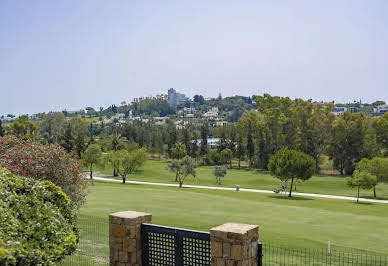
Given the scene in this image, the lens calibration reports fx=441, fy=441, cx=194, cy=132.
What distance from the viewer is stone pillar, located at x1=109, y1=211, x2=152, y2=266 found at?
1077cm

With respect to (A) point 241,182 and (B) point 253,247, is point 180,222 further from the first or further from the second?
(A) point 241,182

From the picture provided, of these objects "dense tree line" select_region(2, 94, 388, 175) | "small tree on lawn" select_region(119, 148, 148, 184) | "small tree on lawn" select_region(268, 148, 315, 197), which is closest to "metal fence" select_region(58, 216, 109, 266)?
"small tree on lawn" select_region(268, 148, 315, 197)

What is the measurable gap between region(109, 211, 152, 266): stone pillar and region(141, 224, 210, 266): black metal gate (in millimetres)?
151

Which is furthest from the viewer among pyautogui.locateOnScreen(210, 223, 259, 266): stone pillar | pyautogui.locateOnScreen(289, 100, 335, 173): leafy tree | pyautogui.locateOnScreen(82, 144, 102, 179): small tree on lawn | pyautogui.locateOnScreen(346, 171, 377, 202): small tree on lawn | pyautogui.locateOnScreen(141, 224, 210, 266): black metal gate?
pyautogui.locateOnScreen(289, 100, 335, 173): leafy tree

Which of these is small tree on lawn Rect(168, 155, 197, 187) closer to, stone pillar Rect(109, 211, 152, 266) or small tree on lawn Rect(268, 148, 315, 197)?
small tree on lawn Rect(268, 148, 315, 197)

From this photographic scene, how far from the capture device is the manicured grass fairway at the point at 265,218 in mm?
22344

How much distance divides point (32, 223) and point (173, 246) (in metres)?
3.39

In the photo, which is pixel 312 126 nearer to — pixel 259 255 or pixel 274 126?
pixel 274 126

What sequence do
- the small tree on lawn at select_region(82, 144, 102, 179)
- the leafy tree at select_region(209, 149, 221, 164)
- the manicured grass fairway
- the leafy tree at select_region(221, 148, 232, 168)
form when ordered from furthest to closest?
the leafy tree at select_region(209, 149, 221, 164), the leafy tree at select_region(221, 148, 232, 168), the small tree on lawn at select_region(82, 144, 102, 179), the manicured grass fairway

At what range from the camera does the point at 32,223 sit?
802 cm

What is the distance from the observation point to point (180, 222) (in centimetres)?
2538

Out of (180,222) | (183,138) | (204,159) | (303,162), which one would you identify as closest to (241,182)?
(303,162)

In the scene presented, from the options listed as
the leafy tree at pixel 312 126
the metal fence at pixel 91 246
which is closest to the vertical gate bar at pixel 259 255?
the metal fence at pixel 91 246

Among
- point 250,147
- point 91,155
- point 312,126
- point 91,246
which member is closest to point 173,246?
point 91,246
